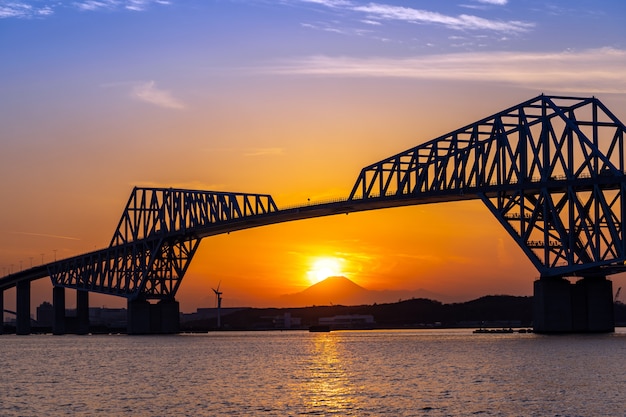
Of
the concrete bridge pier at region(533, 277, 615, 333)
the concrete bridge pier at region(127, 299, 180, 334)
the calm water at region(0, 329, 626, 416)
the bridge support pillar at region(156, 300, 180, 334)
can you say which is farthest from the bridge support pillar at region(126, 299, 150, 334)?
the concrete bridge pier at region(533, 277, 615, 333)

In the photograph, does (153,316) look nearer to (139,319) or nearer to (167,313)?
(139,319)

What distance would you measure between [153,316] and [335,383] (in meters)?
121

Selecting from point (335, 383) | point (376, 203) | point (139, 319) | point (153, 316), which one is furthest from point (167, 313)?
point (335, 383)

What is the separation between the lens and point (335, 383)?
7481cm

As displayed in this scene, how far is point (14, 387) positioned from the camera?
7644 centimetres

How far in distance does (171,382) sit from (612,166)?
226ft

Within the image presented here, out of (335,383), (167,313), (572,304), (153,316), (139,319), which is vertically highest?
(572,304)

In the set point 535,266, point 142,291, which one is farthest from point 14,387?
point 142,291

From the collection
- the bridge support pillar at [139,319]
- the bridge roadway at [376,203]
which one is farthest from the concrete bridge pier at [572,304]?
the bridge support pillar at [139,319]

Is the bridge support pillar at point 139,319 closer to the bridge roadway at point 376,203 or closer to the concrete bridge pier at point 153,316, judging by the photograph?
the concrete bridge pier at point 153,316

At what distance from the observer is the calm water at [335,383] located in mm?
59969

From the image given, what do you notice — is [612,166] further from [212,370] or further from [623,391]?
[623,391]

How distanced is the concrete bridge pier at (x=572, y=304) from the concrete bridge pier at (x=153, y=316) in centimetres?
7659

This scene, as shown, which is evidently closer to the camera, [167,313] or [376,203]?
[376,203]
